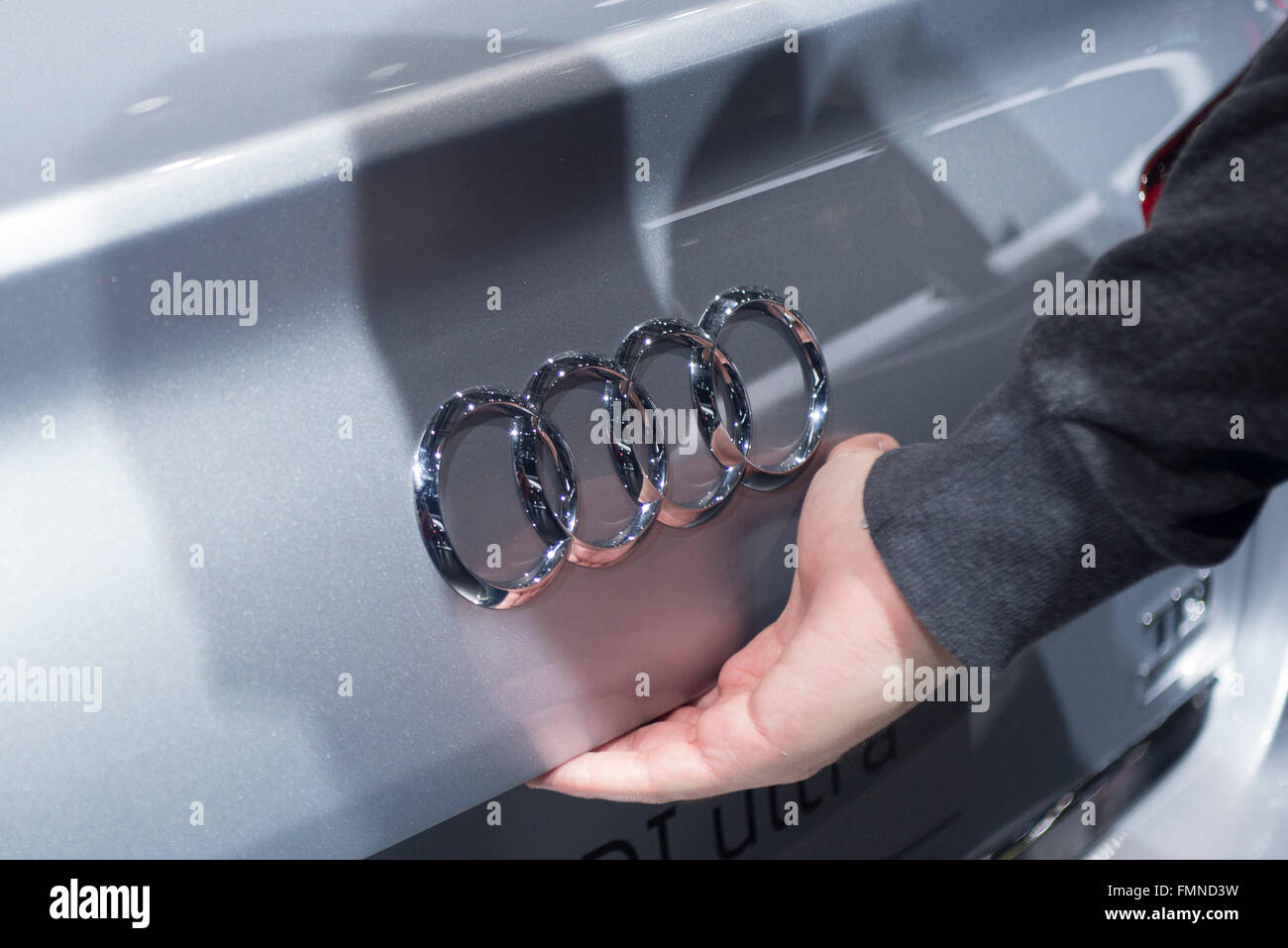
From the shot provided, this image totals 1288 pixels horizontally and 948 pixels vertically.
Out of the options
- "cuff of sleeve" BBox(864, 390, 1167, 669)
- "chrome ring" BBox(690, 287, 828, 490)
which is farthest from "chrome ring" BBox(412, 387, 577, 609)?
"cuff of sleeve" BBox(864, 390, 1167, 669)

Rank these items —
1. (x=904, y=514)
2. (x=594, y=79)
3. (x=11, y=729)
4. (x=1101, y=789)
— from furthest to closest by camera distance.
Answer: (x=1101, y=789) → (x=904, y=514) → (x=594, y=79) → (x=11, y=729)

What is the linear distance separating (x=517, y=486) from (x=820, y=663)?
0.26 meters

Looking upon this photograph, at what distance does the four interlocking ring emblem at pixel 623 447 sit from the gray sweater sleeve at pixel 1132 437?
0.10 metres

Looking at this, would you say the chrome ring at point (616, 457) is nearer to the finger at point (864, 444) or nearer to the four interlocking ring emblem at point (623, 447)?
the four interlocking ring emblem at point (623, 447)

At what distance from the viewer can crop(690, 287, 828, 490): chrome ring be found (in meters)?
0.62

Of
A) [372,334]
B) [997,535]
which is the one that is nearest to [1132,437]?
[997,535]

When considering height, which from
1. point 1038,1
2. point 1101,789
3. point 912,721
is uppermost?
point 1038,1

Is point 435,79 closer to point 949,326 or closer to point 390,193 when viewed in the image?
point 390,193

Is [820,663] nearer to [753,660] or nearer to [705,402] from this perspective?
[753,660]

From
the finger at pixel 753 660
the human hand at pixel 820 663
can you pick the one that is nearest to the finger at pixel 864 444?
the human hand at pixel 820 663

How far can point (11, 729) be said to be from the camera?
1.52 ft

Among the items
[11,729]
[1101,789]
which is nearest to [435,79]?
[11,729]

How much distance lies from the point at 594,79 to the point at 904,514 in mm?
337

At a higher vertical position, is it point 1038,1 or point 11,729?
point 1038,1
